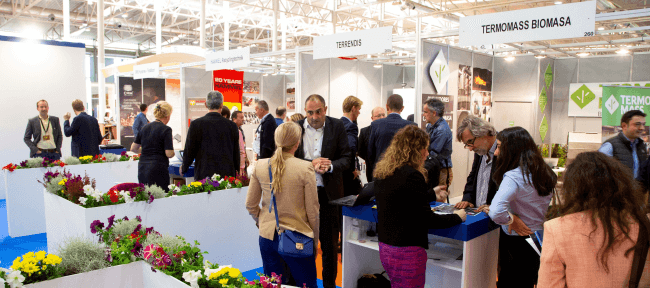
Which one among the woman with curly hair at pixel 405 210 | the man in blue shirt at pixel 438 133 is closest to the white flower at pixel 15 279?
the woman with curly hair at pixel 405 210

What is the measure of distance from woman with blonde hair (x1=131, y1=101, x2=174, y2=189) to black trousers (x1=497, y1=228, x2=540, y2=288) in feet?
10.2

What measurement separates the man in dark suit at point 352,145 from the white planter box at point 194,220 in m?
1.01

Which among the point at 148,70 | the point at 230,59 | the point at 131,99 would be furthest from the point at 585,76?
the point at 131,99

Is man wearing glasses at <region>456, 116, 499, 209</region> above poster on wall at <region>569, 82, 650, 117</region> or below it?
below

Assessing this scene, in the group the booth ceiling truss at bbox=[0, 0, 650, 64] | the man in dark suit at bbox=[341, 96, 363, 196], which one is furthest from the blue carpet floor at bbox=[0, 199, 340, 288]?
the booth ceiling truss at bbox=[0, 0, 650, 64]

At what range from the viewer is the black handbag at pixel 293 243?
7.82 ft

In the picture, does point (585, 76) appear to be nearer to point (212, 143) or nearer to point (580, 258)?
point (212, 143)

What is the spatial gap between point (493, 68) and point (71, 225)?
7.30 metres

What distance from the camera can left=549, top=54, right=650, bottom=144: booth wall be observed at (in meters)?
7.82

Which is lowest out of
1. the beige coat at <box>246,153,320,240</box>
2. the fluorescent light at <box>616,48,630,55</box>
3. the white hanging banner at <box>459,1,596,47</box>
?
the beige coat at <box>246,153,320,240</box>

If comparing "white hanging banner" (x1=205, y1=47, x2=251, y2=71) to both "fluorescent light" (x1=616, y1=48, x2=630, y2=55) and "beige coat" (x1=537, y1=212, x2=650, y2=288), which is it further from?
"fluorescent light" (x1=616, y1=48, x2=630, y2=55)

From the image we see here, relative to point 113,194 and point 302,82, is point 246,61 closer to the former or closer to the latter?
point 302,82

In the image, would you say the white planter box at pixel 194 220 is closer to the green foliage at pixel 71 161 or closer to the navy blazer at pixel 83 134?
the green foliage at pixel 71 161

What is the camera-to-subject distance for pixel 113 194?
3.42 m
